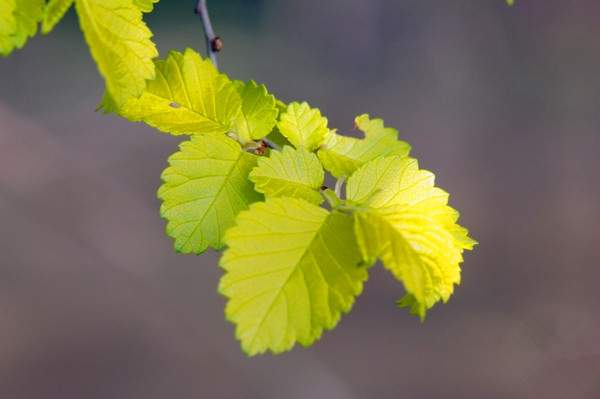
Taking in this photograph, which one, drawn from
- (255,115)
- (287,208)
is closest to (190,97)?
(255,115)

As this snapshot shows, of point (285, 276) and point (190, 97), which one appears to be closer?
point (285, 276)

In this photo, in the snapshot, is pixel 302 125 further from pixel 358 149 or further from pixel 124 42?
pixel 124 42

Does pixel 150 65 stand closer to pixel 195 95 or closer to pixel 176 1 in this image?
pixel 195 95

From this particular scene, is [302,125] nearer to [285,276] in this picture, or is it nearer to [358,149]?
[358,149]

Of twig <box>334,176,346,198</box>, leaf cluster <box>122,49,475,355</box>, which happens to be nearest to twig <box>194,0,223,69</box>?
leaf cluster <box>122,49,475,355</box>

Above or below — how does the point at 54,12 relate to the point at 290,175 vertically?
above
